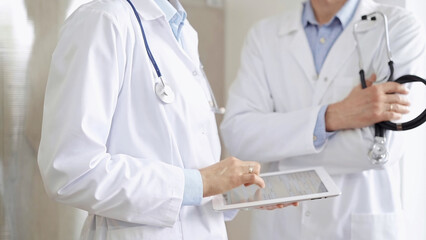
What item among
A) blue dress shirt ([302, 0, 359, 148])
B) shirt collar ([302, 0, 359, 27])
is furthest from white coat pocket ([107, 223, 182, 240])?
shirt collar ([302, 0, 359, 27])

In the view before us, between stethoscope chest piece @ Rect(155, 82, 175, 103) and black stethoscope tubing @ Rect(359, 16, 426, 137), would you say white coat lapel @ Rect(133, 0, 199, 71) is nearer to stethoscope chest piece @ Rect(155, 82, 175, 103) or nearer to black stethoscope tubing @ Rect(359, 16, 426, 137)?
stethoscope chest piece @ Rect(155, 82, 175, 103)

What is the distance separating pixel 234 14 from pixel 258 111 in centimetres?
91

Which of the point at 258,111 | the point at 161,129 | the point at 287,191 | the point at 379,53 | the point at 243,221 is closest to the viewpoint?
the point at 161,129

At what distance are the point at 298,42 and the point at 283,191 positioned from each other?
0.65 meters

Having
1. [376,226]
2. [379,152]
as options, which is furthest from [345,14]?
[376,226]

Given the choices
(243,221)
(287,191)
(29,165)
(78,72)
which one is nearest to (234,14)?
(243,221)

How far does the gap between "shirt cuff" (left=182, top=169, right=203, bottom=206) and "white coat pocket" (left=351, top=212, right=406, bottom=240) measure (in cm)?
63

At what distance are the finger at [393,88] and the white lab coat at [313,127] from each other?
6 cm

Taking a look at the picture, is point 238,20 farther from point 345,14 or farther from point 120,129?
point 120,129

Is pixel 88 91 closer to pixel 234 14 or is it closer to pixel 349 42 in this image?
pixel 349 42

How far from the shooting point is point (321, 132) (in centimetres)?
151

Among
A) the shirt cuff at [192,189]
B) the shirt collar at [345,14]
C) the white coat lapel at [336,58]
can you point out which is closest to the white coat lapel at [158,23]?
the shirt cuff at [192,189]

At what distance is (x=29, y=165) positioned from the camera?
5.54ft

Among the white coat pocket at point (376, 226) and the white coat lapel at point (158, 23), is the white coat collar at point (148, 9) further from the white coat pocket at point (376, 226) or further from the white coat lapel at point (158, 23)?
the white coat pocket at point (376, 226)
